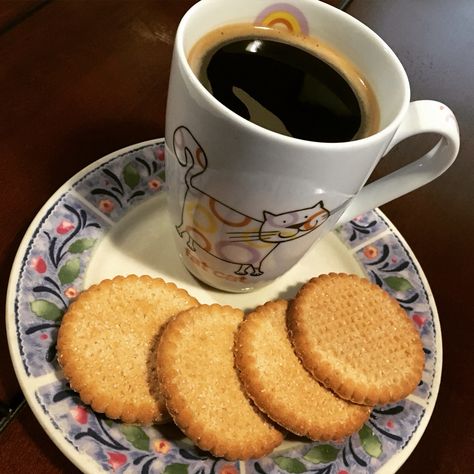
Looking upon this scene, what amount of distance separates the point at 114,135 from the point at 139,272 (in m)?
0.34

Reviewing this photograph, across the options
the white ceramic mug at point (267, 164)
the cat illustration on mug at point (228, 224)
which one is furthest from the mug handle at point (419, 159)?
the cat illustration on mug at point (228, 224)

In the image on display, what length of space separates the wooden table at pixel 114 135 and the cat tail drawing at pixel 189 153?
365 mm

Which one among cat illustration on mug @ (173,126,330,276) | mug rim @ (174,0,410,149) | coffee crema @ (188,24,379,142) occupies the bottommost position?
cat illustration on mug @ (173,126,330,276)

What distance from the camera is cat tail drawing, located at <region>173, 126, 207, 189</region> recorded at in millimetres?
649

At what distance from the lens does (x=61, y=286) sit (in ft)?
2.61

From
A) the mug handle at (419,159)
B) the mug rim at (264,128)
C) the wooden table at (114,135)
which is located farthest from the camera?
the wooden table at (114,135)

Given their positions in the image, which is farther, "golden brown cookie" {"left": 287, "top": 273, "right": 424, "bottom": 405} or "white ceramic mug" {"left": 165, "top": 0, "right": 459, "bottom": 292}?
"golden brown cookie" {"left": 287, "top": 273, "right": 424, "bottom": 405}

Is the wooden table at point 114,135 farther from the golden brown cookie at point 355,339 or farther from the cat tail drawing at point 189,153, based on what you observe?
the cat tail drawing at point 189,153

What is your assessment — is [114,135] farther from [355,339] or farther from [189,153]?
[355,339]

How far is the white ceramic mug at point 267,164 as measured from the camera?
0.60 meters

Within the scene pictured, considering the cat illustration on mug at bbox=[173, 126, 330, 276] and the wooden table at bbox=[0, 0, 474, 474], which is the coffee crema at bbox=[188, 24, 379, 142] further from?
the wooden table at bbox=[0, 0, 474, 474]

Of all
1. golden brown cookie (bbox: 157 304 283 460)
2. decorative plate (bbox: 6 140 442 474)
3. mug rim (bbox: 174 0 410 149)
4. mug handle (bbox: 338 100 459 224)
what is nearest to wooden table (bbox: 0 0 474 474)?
decorative plate (bbox: 6 140 442 474)

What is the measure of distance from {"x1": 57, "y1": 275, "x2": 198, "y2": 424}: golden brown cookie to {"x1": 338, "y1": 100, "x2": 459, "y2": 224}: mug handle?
0.32 metres

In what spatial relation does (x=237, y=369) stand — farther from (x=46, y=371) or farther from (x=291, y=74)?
(x=291, y=74)
